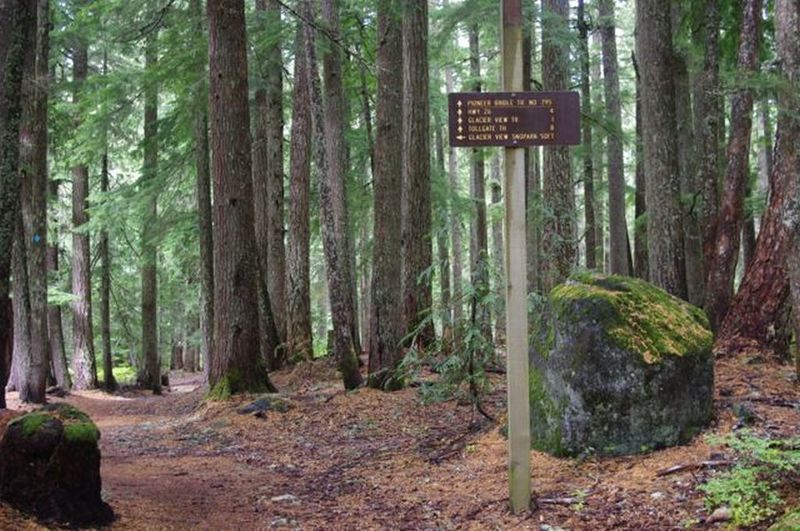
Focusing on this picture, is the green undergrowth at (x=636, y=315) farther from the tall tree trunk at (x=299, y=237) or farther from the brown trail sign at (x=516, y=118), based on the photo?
the tall tree trunk at (x=299, y=237)

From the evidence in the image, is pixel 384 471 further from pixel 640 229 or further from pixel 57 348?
pixel 57 348

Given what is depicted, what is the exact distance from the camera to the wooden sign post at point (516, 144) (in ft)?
17.2

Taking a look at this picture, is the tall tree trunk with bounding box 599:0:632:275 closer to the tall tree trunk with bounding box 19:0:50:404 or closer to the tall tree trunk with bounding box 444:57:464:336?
the tall tree trunk with bounding box 444:57:464:336

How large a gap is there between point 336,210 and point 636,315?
9.92 metres

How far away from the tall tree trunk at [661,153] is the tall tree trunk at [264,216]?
8.53 meters

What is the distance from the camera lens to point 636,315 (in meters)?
6.13

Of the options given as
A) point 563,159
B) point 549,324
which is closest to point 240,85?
point 563,159

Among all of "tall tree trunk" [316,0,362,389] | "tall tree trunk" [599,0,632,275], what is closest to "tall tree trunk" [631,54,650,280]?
"tall tree trunk" [599,0,632,275]

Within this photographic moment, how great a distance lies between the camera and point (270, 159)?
15867 mm

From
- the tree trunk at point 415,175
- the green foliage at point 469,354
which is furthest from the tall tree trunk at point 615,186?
the green foliage at point 469,354

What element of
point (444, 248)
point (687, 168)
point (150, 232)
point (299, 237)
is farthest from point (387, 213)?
point (150, 232)

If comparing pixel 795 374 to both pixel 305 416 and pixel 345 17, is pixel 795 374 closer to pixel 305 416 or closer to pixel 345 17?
pixel 305 416

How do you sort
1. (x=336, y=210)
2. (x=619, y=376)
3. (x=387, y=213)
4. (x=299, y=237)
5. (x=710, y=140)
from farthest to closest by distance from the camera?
1. (x=299, y=237)
2. (x=336, y=210)
3. (x=387, y=213)
4. (x=710, y=140)
5. (x=619, y=376)

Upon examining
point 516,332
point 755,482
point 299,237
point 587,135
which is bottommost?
point 755,482
